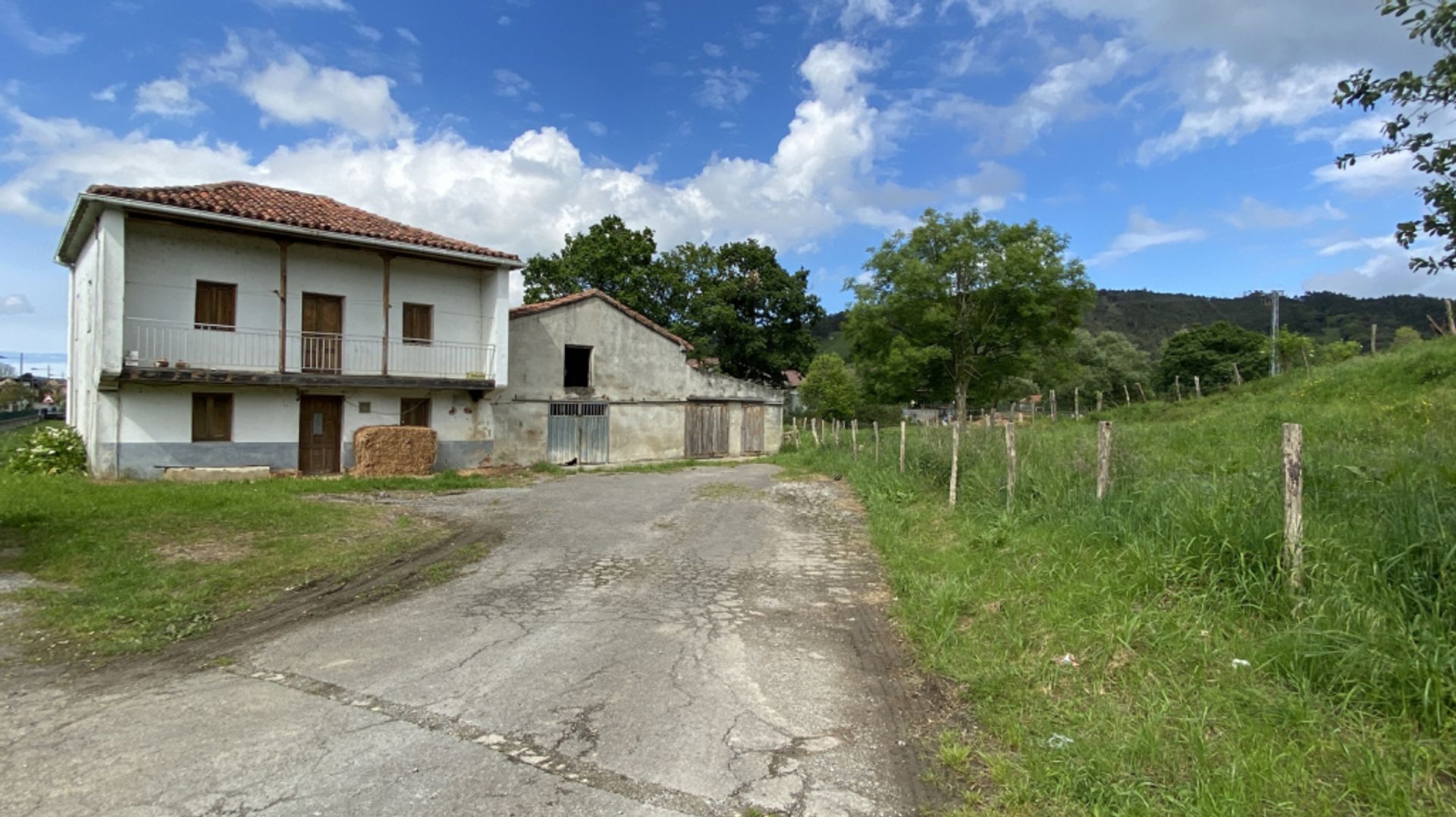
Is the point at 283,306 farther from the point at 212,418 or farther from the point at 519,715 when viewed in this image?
the point at 519,715

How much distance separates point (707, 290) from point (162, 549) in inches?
1305

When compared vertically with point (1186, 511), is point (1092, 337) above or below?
above

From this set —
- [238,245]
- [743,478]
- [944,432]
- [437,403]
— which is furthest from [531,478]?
[944,432]

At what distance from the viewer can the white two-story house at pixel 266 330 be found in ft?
46.8

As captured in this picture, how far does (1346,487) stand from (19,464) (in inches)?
811

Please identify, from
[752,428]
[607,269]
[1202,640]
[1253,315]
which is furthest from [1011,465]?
[1253,315]

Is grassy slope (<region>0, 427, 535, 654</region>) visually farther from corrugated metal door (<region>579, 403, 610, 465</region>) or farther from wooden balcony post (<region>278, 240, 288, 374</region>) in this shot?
corrugated metal door (<region>579, 403, 610, 465</region>)

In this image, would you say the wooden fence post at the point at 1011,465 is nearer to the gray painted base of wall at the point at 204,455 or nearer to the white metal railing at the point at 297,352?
the white metal railing at the point at 297,352

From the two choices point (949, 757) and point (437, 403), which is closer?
point (949, 757)

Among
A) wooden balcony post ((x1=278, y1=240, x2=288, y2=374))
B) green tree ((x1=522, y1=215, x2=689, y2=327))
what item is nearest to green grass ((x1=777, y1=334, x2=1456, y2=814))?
wooden balcony post ((x1=278, y1=240, x2=288, y2=374))

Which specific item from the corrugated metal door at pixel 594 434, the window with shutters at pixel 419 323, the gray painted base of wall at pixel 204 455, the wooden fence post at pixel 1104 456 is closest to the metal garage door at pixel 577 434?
the corrugated metal door at pixel 594 434

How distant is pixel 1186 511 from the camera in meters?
5.16

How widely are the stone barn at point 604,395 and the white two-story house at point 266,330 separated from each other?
4.36 ft

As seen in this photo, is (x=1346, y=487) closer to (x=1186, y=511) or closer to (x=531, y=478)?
(x=1186, y=511)
